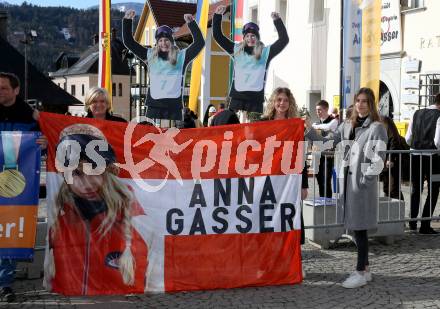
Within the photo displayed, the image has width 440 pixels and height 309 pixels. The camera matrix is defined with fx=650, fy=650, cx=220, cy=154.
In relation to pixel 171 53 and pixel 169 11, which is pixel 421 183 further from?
pixel 169 11

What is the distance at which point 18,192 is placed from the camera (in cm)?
563

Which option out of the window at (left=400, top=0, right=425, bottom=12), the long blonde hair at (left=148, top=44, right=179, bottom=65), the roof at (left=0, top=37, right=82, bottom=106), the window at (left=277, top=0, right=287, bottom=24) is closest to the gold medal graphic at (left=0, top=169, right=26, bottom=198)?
the long blonde hair at (left=148, top=44, right=179, bottom=65)

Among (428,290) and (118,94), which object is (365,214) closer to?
(428,290)

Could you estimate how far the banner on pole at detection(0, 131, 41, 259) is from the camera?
5.59 m

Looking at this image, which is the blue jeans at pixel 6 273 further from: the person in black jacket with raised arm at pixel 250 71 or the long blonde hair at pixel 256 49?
the long blonde hair at pixel 256 49

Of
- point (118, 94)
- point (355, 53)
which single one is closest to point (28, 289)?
point (355, 53)

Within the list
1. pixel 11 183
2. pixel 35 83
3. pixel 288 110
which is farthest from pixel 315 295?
pixel 35 83

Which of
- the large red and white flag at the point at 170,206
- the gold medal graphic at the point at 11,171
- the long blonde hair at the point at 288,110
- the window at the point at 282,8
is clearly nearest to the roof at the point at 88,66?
the window at the point at 282,8

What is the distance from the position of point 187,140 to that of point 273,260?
1.40m

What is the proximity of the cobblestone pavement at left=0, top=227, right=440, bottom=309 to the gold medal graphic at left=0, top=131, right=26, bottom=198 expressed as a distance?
3.16 feet

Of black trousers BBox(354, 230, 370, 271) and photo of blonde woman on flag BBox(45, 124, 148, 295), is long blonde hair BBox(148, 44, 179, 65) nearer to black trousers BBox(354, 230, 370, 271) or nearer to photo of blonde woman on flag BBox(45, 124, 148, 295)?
photo of blonde woman on flag BBox(45, 124, 148, 295)

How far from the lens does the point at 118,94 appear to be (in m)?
94.2

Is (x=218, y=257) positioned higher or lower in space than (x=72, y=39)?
lower

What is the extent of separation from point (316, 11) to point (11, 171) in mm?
20548
